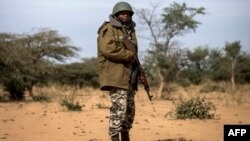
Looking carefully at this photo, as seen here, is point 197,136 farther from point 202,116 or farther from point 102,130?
point 202,116

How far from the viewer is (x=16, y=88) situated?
19.0 m

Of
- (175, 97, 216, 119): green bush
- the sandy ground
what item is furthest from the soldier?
(175, 97, 216, 119): green bush

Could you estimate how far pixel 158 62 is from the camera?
21.2 metres

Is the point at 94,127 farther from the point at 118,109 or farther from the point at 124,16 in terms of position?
the point at 124,16

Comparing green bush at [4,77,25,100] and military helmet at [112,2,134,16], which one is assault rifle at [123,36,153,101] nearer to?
military helmet at [112,2,134,16]

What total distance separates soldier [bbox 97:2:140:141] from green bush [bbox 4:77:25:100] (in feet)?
43.9

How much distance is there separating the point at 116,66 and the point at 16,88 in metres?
14.0

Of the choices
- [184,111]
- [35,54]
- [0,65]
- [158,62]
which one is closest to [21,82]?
[0,65]

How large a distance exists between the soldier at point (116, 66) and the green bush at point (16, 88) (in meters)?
13.4

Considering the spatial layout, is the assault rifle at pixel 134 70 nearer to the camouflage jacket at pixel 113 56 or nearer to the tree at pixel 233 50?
the camouflage jacket at pixel 113 56

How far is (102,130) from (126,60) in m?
3.12

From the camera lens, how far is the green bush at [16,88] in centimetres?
1873

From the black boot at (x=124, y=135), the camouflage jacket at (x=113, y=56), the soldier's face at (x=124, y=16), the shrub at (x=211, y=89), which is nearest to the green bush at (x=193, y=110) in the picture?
the black boot at (x=124, y=135)

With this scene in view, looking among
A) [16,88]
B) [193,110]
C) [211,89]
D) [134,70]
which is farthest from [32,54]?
[134,70]
